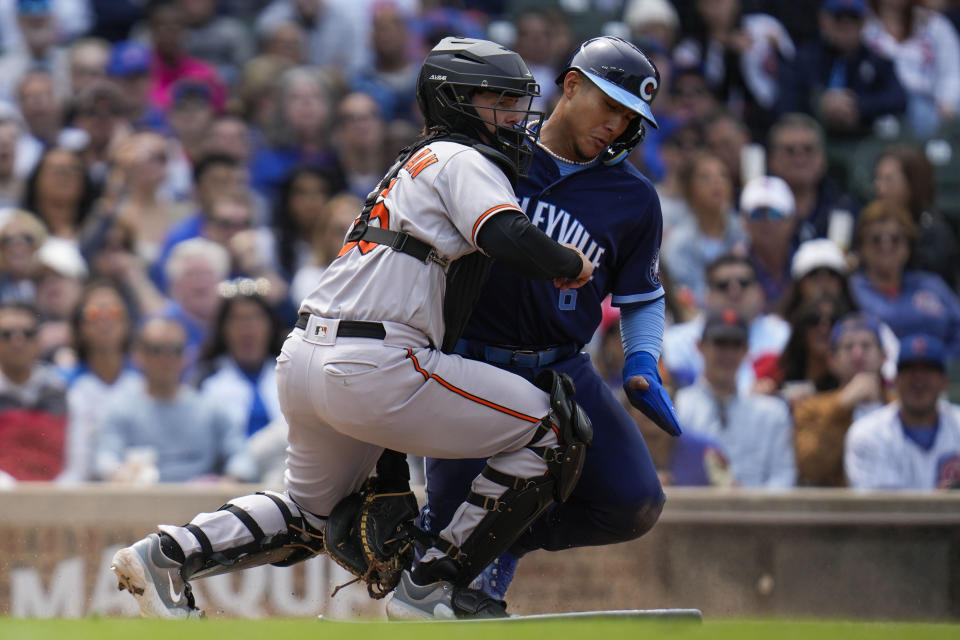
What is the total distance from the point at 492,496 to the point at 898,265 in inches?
191

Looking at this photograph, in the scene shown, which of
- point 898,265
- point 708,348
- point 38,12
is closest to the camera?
point 708,348

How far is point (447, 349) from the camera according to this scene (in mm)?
4621

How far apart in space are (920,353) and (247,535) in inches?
154

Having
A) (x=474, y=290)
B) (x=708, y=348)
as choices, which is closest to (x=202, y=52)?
(x=708, y=348)

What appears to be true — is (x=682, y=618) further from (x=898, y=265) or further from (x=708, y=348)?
(x=898, y=265)

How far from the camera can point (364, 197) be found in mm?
9695

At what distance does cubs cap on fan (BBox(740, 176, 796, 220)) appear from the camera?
9047 millimetres

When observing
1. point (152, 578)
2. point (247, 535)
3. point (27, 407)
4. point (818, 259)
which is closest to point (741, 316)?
point (818, 259)

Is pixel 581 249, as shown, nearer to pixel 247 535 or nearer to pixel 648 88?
pixel 648 88

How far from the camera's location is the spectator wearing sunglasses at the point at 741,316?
8047mm

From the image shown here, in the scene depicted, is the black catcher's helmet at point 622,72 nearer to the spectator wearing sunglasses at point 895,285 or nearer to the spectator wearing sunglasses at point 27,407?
the spectator wearing sunglasses at point 27,407

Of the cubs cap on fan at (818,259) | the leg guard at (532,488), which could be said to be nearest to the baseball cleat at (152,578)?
the leg guard at (532,488)

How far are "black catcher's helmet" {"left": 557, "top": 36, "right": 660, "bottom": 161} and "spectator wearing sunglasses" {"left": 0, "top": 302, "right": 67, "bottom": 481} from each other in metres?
3.84

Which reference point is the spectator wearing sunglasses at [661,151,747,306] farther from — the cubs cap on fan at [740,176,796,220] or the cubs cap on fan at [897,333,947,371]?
the cubs cap on fan at [897,333,947,371]
